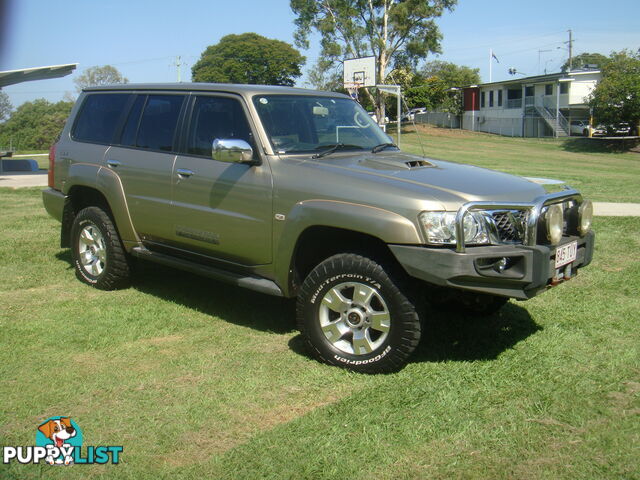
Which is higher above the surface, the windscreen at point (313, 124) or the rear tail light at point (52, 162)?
the windscreen at point (313, 124)

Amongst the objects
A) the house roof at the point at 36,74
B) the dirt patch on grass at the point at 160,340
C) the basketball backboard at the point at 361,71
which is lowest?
the dirt patch on grass at the point at 160,340

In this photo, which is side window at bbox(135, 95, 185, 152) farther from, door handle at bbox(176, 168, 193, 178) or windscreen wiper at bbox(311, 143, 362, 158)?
windscreen wiper at bbox(311, 143, 362, 158)

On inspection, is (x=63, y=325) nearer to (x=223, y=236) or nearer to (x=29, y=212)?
(x=223, y=236)

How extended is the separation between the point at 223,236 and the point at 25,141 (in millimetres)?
47010

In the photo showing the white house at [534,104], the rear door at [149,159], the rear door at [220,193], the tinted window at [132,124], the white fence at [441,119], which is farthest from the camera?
the white fence at [441,119]

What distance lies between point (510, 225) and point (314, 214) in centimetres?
127

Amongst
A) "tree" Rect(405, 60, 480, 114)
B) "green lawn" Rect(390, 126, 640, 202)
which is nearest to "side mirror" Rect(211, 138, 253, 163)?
"green lawn" Rect(390, 126, 640, 202)

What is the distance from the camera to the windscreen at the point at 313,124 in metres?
5.12

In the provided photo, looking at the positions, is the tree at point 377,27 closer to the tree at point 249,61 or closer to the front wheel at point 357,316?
the tree at point 249,61

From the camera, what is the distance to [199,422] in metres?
3.71

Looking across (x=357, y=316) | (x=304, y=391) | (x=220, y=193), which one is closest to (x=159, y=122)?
(x=220, y=193)

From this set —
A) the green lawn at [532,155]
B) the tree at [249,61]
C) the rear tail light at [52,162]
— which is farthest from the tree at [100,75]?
the rear tail light at [52,162]

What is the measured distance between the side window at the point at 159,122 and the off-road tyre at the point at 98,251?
0.89 meters

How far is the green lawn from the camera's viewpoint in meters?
24.4
